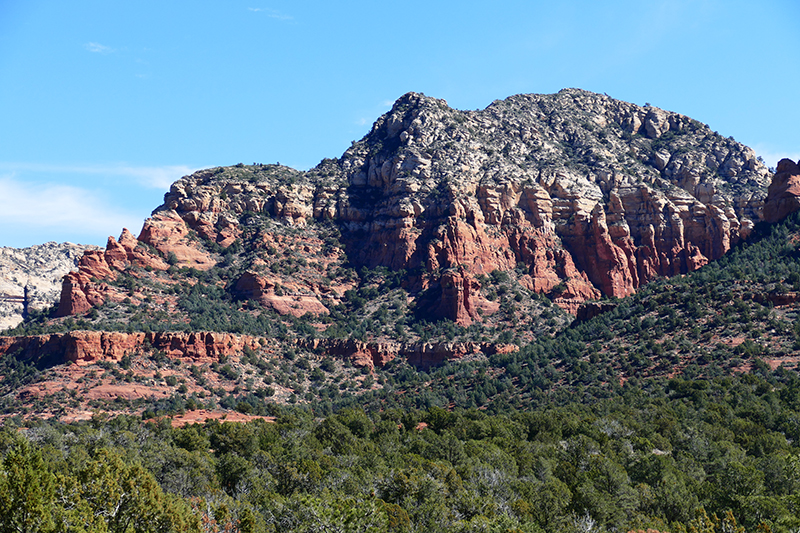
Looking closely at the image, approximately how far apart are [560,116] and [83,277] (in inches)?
4312

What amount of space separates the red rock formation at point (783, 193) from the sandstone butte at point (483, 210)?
253 mm

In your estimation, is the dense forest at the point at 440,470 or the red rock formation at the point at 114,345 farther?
the red rock formation at the point at 114,345

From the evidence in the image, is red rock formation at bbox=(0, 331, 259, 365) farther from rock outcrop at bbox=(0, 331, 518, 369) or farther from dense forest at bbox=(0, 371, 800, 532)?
dense forest at bbox=(0, 371, 800, 532)

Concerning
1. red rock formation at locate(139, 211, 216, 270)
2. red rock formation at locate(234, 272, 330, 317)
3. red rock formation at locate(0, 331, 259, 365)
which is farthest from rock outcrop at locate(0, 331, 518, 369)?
red rock formation at locate(139, 211, 216, 270)

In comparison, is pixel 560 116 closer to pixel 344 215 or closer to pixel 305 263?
pixel 344 215

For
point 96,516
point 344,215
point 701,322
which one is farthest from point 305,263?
point 96,516

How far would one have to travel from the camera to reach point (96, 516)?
97.7 ft

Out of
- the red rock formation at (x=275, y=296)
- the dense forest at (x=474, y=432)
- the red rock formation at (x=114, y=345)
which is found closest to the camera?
the dense forest at (x=474, y=432)

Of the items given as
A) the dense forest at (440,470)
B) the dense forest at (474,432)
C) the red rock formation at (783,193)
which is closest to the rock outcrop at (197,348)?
the dense forest at (474,432)

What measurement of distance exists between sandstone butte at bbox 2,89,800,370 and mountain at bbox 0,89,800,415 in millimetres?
406

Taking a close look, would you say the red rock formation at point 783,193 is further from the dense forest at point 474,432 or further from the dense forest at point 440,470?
the dense forest at point 440,470

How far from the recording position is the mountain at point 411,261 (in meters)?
98.9

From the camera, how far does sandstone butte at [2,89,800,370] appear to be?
129 meters

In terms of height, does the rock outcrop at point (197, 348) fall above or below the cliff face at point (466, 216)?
below
